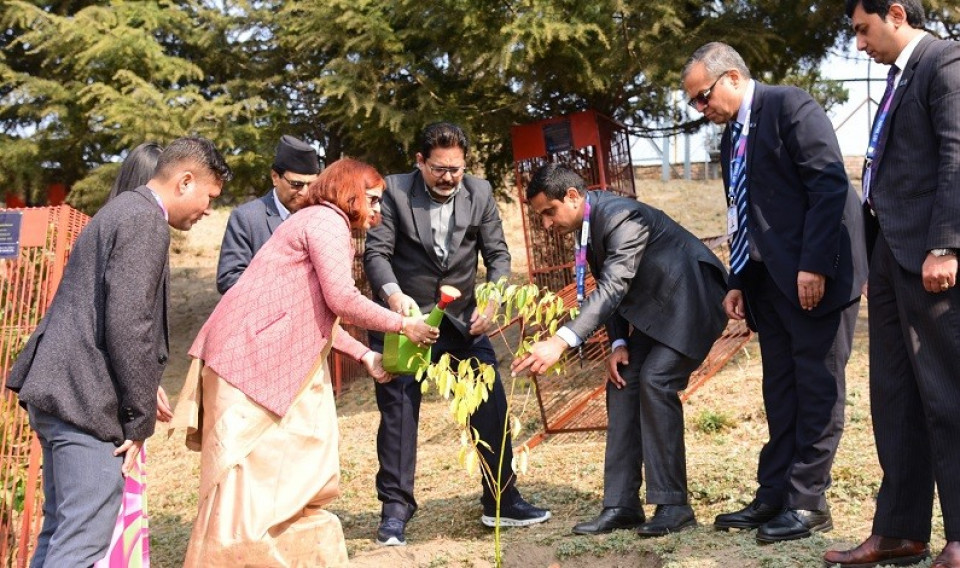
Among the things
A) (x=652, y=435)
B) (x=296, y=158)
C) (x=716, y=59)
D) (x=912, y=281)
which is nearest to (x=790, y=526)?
(x=652, y=435)

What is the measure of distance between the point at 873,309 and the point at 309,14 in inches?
298

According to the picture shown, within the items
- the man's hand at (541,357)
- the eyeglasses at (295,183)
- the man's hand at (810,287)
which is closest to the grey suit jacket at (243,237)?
the eyeglasses at (295,183)

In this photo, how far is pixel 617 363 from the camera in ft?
15.9

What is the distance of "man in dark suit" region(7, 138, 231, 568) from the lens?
3.52 meters

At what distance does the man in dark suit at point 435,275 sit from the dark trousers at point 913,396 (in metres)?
1.84

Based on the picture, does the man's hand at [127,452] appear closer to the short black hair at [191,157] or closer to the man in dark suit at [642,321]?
the short black hair at [191,157]

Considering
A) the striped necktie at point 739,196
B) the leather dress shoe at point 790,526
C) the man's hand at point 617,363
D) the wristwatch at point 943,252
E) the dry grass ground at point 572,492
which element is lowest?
the dry grass ground at point 572,492

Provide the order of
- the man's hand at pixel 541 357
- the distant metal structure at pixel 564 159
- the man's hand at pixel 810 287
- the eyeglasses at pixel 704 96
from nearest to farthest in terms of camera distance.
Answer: the man's hand at pixel 810 287, the man's hand at pixel 541 357, the eyeglasses at pixel 704 96, the distant metal structure at pixel 564 159

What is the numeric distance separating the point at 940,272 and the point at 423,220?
2.54 metres

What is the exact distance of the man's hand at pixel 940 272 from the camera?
3.44m

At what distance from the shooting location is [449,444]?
754 cm

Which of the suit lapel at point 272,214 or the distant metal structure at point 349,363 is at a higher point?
the suit lapel at point 272,214

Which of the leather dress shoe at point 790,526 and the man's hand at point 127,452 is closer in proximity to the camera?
the man's hand at point 127,452

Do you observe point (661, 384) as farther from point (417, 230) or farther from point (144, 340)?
point (144, 340)
